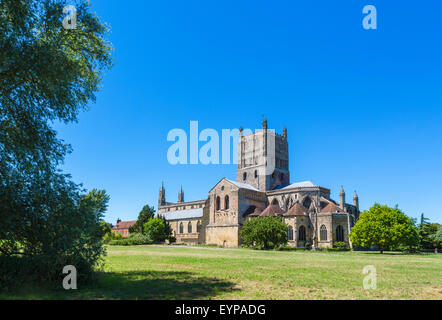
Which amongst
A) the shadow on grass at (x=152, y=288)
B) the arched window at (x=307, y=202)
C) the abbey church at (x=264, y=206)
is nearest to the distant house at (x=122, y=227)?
the abbey church at (x=264, y=206)

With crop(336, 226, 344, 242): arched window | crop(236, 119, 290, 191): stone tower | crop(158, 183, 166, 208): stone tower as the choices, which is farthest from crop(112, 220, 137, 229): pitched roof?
crop(336, 226, 344, 242): arched window

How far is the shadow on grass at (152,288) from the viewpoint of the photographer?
29.9ft

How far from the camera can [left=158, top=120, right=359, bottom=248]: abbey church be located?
59.4 metres

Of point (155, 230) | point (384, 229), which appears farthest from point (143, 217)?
point (384, 229)

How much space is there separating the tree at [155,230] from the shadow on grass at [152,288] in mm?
56505

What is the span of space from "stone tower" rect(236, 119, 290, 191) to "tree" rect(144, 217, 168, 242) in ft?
80.4

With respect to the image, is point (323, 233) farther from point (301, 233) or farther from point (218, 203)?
point (218, 203)

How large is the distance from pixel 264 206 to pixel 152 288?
211 ft

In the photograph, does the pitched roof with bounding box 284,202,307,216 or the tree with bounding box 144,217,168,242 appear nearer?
the pitched roof with bounding box 284,202,307,216

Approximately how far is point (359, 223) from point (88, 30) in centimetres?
4307

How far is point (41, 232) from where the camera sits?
10.4m

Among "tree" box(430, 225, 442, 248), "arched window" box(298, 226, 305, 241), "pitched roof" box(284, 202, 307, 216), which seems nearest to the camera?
"tree" box(430, 225, 442, 248)

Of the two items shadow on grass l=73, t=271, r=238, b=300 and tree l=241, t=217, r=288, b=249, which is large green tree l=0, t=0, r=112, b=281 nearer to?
shadow on grass l=73, t=271, r=238, b=300

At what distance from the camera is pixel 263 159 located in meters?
80.9
